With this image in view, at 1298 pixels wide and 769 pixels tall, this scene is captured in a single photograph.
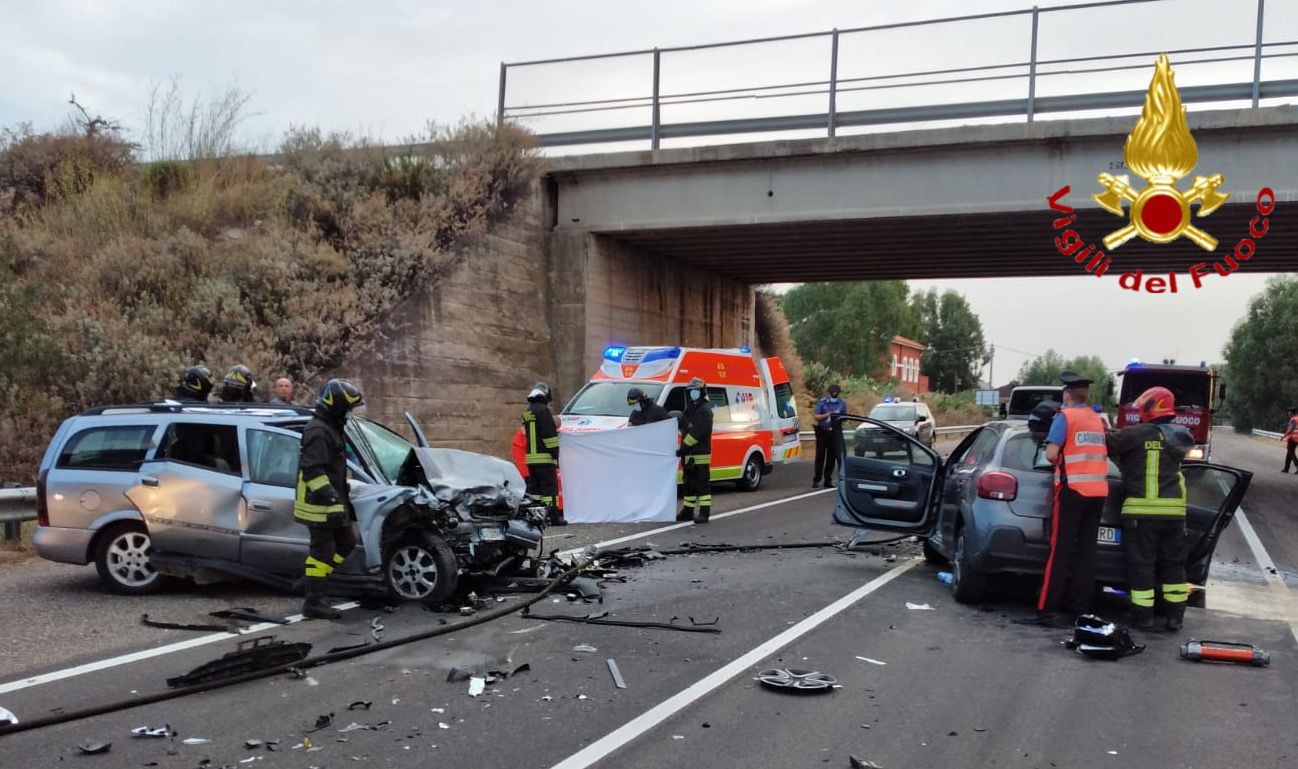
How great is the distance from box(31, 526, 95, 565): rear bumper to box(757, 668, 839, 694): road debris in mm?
5508

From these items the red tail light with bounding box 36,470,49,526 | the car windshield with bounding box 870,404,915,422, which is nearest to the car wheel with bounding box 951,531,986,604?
the red tail light with bounding box 36,470,49,526

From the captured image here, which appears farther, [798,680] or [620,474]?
[620,474]

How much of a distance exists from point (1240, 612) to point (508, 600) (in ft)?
18.7

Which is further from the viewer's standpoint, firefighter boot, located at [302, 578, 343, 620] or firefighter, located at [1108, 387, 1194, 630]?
firefighter boot, located at [302, 578, 343, 620]

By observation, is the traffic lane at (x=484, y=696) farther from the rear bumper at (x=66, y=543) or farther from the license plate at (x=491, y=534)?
the rear bumper at (x=66, y=543)

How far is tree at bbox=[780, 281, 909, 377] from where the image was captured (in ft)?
234

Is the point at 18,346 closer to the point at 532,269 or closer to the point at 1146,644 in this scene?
the point at 532,269

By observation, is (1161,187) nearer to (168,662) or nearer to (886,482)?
(886,482)

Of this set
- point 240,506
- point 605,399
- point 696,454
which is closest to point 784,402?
point 605,399

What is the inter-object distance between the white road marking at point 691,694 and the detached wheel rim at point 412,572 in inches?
104

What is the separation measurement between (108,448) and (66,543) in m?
0.79

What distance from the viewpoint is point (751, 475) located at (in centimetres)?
1641

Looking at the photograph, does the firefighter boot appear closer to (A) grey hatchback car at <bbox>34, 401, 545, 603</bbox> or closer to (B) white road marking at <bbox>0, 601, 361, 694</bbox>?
(B) white road marking at <bbox>0, 601, 361, 694</bbox>

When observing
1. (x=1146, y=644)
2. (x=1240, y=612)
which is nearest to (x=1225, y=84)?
(x=1240, y=612)
